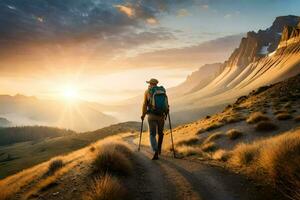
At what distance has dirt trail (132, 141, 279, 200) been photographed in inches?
315

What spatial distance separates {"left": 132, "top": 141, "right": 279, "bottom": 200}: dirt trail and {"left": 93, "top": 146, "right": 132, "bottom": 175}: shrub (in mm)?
609

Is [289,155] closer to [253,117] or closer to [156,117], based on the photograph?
[156,117]

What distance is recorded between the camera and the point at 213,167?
11.1 m

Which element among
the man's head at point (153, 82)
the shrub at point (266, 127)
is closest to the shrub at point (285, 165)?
the man's head at point (153, 82)

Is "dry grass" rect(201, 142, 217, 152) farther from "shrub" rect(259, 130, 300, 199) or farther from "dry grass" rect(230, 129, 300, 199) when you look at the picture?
"shrub" rect(259, 130, 300, 199)

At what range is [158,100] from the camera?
13.7 m

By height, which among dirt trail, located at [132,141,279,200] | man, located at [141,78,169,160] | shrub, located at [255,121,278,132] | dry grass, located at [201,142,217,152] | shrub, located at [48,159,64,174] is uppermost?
man, located at [141,78,169,160]

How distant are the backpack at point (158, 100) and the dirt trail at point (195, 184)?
3.01 meters

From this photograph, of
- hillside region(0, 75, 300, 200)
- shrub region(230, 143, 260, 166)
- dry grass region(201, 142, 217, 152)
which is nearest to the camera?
hillside region(0, 75, 300, 200)

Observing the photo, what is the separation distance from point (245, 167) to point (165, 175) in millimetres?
2901

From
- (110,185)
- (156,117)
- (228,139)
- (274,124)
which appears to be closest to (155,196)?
(110,185)

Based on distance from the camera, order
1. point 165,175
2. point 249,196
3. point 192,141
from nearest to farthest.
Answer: point 249,196 → point 165,175 → point 192,141

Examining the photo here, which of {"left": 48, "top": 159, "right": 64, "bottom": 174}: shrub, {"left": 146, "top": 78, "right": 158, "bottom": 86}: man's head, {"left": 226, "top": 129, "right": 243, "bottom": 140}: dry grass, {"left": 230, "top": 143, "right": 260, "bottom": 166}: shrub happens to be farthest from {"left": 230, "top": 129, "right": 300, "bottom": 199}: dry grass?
{"left": 226, "top": 129, "right": 243, "bottom": 140}: dry grass

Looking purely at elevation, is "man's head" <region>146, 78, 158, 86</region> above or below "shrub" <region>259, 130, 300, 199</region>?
above
